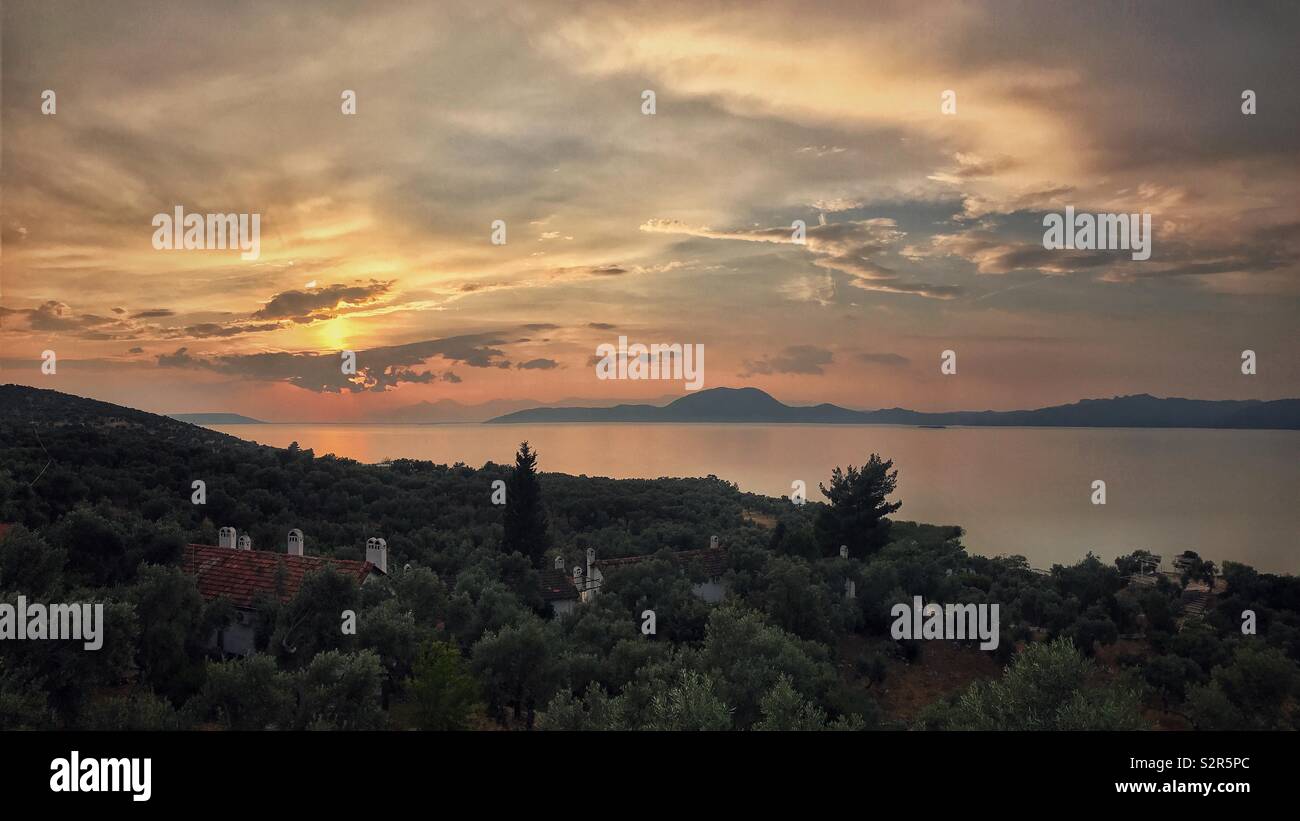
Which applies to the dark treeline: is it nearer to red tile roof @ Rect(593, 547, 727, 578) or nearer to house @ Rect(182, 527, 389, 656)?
red tile roof @ Rect(593, 547, 727, 578)

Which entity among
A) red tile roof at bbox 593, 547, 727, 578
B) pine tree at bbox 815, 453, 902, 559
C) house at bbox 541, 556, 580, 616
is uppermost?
pine tree at bbox 815, 453, 902, 559

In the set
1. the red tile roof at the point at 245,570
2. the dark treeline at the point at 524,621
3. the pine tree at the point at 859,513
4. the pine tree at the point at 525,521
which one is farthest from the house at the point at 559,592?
the pine tree at the point at 859,513

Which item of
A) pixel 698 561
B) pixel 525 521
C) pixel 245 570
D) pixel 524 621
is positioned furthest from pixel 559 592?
pixel 245 570

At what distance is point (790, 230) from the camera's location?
3900cm

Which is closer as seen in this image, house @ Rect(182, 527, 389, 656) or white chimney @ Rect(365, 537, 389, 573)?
house @ Rect(182, 527, 389, 656)

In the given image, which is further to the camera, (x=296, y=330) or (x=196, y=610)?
(x=296, y=330)

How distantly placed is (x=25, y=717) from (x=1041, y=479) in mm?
128159

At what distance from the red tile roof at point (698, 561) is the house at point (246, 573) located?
50.7ft

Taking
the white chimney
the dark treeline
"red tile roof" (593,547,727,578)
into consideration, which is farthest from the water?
the white chimney

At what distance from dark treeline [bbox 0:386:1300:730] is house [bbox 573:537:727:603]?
109cm

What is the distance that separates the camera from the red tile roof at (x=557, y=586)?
118 feet

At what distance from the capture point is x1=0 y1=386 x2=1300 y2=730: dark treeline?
1455cm
